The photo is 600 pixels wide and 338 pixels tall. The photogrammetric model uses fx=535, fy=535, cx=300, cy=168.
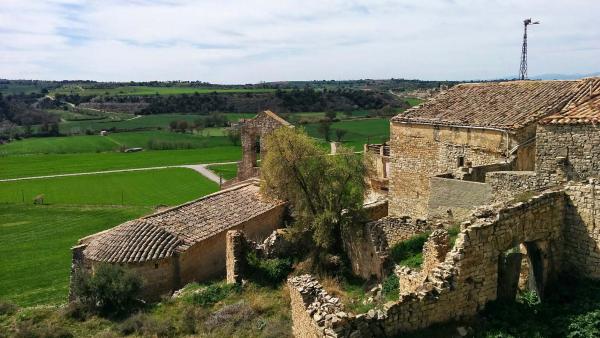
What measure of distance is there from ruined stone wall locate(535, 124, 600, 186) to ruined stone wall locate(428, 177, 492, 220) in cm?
167

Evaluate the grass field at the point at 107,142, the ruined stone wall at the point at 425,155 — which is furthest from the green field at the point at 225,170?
the ruined stone wall at the point at 425,155

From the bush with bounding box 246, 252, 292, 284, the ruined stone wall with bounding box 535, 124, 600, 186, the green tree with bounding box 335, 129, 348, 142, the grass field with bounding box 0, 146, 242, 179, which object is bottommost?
the grass field with bounding box 0, 146, 242, 179

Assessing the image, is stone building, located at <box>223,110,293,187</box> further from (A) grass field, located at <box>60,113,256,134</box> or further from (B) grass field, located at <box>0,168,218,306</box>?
(A) grass field, located at <box>60,113,256,134</box>

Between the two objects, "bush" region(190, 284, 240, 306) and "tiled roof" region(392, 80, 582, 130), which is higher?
"tiled roof" region(392, 80, 582, 130)

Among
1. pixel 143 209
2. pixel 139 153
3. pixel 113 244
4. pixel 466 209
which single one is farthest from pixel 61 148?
pixel 466 209

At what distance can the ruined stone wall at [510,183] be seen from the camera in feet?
42.3

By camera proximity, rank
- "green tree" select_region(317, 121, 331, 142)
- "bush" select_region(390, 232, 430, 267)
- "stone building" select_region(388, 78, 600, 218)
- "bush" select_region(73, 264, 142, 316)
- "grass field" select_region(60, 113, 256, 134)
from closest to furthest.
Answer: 1. "bush" select_region(390, 232, 430, 267)
2. "stone building" select_region(388, 78, 600, 218)
3. "bush" select_region(73, 264, 142, 316)
4. "green tree" select_region(317, 121, 331, 142)
5. "grass field" select_region(60, 113, 256, 134)

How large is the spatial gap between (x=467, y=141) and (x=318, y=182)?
213 inches

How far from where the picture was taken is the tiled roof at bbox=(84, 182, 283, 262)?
1902cm

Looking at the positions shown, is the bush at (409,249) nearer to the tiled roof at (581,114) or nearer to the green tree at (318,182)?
the green tree at (318,182)

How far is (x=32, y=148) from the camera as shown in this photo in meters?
86.1

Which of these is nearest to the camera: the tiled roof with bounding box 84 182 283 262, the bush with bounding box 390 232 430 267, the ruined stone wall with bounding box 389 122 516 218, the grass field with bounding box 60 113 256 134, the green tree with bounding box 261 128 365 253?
the bush with bounding box 390 232 430 267

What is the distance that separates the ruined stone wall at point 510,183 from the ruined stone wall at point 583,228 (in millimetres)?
1558

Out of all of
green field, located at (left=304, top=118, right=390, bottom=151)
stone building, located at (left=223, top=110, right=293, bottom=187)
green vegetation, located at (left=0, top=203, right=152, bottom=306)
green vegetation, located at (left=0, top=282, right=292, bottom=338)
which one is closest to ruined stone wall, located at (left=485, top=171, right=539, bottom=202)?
green vegetation, located at (left=0, top=282, right=292, bottom=338)
